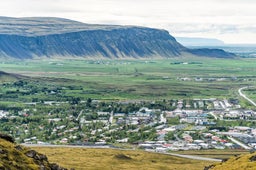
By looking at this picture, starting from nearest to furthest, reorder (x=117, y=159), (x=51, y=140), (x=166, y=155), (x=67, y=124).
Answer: (x=117, y=159), (x=166, y=155), (x=51, y=140), (x=67, y=124)

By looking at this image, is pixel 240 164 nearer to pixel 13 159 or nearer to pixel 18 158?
pixel 18 158

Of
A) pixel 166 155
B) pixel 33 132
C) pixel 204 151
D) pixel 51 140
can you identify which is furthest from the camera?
pixel 33 132

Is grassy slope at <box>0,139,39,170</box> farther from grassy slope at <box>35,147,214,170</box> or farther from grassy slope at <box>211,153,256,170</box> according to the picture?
grassy slope at <box>35,147,214,170</box>

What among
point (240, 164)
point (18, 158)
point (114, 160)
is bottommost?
point (114, 160)

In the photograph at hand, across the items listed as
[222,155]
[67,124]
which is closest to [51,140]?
[67,124]

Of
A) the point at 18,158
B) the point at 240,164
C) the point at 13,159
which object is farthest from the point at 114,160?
the point at 13,159

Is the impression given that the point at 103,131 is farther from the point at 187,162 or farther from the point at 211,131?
the point at 187,162

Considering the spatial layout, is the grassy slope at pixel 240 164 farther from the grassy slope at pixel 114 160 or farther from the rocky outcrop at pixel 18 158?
the grassy slope at pixel 114 160

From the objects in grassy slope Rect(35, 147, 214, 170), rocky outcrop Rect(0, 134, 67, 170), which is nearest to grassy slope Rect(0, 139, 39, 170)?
rocky outcrop Rect(0, 134, 67, 170)
